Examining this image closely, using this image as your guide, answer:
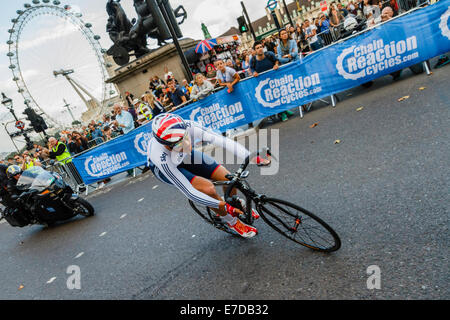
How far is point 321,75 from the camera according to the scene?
7.61 metres

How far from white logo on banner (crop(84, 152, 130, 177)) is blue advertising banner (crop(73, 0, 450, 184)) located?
36 millimetres

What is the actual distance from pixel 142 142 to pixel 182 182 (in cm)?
632

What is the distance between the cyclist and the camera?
9.88 feet

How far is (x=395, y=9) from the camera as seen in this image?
29.6 feet

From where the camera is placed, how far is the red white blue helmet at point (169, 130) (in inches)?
117

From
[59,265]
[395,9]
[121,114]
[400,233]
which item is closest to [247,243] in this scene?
[400,233]

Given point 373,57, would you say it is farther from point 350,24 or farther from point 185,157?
point 185,157

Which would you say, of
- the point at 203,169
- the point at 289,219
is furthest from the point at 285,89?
the point at 289,219

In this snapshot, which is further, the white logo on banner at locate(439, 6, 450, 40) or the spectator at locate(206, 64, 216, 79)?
the spectator at locate(206, 64, 216, 79)

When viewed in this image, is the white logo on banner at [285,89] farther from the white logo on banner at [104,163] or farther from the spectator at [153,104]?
the white logo on banner at [104,163]

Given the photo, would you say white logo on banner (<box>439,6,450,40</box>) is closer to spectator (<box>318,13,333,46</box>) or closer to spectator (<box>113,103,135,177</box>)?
spectator (<box>318,13,333,46</box>)

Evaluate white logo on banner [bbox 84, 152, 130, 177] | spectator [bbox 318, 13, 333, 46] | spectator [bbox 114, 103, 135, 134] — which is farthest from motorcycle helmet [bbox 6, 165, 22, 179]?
spectator [bbox 318, 13, 333, 46]
